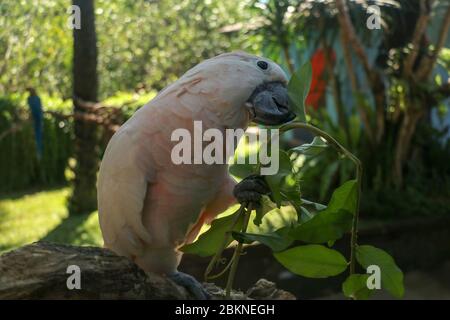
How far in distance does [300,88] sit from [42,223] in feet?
14.7

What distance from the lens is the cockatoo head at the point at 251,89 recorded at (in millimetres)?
1438

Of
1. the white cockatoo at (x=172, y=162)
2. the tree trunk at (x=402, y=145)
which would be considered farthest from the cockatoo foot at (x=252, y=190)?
the tree trunk at (x=402, y=145)

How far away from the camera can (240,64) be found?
1.49 m

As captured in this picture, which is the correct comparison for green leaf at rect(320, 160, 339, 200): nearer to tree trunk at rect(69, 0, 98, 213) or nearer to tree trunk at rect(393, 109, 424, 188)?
tree trunk at rect(393, 109, 424, 188)

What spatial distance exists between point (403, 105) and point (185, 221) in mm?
3909

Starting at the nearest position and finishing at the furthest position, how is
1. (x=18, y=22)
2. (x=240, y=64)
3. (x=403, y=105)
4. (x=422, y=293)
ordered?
1. (x=240, y=64)
2. (x=422, y=293)
3. (x=403, y=105)
4. (x=18, y=22)

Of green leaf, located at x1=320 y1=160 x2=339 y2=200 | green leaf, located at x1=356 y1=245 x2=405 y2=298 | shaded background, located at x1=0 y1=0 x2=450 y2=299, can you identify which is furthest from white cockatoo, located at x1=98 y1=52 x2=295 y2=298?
green leaf, located at x1=320 y1=160 x2=339 y2=200

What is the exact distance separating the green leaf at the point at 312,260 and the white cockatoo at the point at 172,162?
18 centimetres

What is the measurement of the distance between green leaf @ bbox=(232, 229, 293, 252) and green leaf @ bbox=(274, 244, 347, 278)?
0.12 feet

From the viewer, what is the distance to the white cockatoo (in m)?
1.46

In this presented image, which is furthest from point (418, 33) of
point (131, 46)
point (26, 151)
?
point (131, 46)

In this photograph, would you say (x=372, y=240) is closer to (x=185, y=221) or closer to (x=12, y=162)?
(x=185, y=221)

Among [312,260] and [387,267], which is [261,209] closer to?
[312,260]

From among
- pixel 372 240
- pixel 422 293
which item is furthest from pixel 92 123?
pixel 422 293
